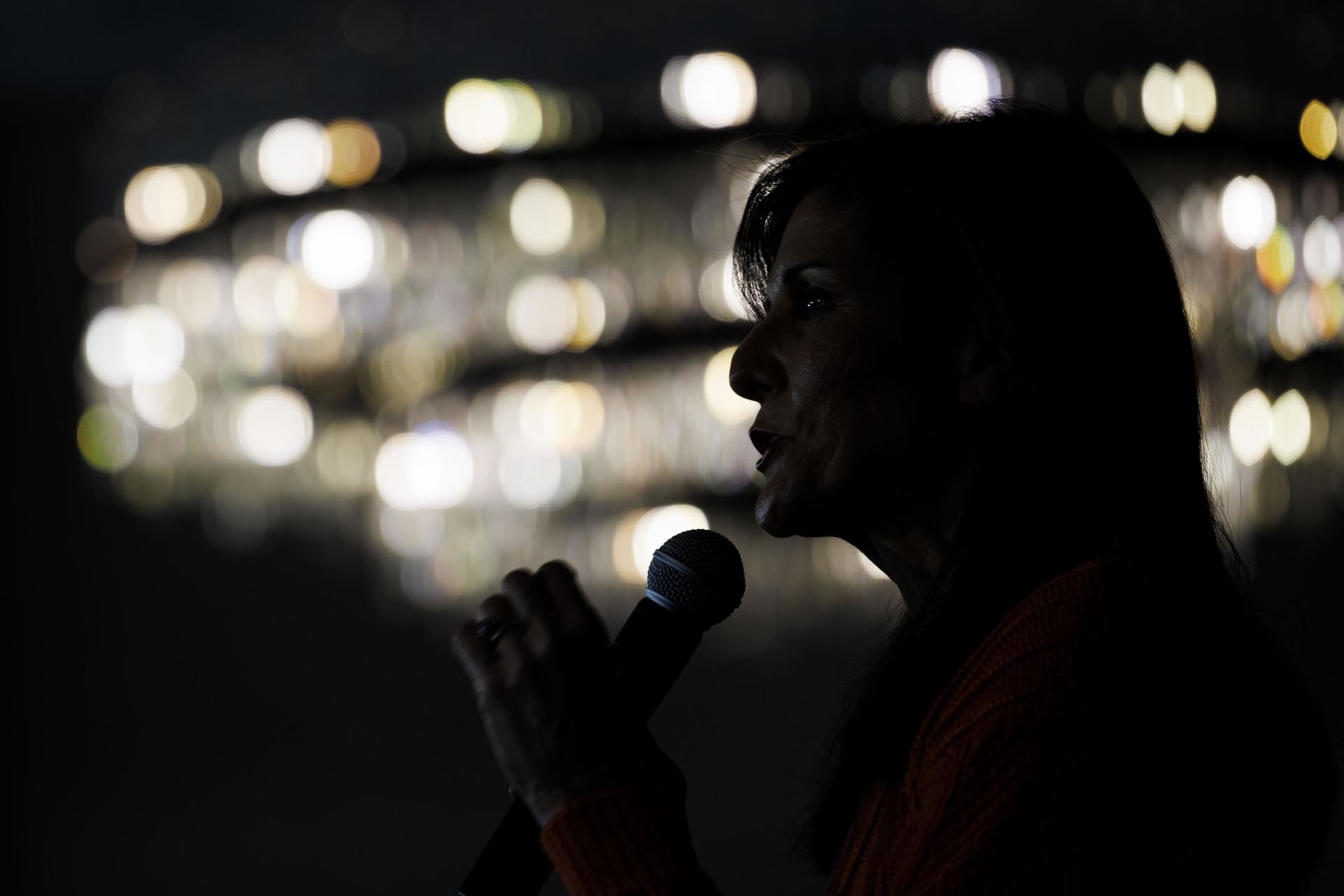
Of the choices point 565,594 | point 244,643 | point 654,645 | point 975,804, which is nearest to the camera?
point 975,804

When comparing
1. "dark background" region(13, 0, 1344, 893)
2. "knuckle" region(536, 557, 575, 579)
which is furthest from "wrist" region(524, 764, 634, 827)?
"dark background" region(13, 0, 1344, 893)

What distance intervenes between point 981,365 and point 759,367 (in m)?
0.16

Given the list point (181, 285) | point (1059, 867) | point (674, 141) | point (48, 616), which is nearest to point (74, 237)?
point (181, 285)

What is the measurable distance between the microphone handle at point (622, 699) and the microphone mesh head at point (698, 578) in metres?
0.01

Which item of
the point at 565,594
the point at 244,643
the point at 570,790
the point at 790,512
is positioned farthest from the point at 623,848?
the point at 244,643

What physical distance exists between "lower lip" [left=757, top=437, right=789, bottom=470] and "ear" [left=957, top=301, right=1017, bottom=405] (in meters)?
0.13

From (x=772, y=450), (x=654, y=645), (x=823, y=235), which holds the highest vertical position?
(x=823, y=235)

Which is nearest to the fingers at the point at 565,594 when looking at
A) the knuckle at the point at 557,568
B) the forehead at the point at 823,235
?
the knuckle at the point at 557,568

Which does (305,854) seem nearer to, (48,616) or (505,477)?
(48,616)

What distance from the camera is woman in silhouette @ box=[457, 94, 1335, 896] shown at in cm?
69

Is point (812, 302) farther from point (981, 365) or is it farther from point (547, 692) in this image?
point (547, 692)

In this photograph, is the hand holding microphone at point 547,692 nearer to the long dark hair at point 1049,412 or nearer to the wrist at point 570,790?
the wrist at point 570,790

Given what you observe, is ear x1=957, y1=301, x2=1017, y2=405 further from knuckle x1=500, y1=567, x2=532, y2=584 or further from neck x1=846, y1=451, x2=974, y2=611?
knuckle x1=500, y1=567, x2=532, y2=584

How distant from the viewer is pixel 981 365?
0.90 m
